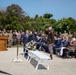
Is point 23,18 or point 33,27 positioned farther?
point 23,18

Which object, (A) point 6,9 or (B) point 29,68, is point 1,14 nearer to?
(A) point 6,9

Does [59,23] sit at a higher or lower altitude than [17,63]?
higher

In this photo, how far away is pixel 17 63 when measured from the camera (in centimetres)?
1460

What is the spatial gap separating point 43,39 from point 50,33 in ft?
23.3

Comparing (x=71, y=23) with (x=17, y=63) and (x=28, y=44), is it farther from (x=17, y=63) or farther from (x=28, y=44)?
(x=17, y=63)

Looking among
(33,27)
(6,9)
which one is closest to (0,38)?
(33,27)

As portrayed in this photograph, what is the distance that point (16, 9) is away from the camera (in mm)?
45469


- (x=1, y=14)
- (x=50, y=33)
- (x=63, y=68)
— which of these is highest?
(x=1, y=14)

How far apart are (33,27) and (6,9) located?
5.90 meters

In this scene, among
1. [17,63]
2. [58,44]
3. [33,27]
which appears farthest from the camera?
[33,27]

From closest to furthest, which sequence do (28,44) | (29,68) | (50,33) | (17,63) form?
(29,68) < (17,63) < (50,33) < (28,44)

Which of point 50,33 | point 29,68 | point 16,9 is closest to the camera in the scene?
point 29,68

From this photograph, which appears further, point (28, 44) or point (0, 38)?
point (0, 38)

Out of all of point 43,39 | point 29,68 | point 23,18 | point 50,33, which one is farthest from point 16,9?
point 29,68
